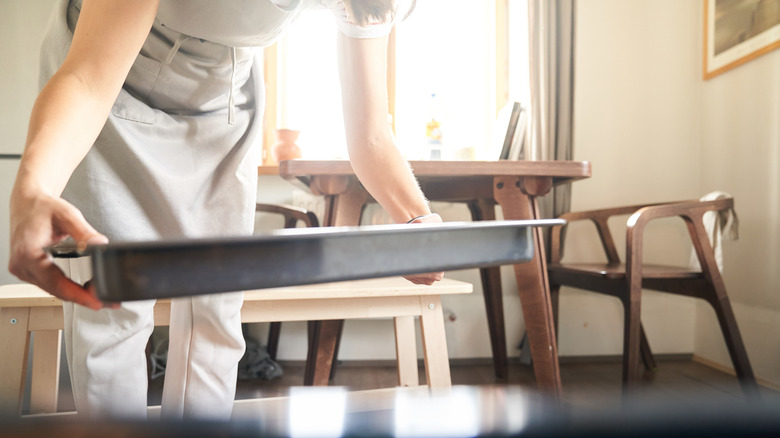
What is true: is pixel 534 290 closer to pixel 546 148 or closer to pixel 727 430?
pixel 546 148

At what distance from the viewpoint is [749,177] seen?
83.4 inches

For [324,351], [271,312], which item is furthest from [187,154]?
[324,351]

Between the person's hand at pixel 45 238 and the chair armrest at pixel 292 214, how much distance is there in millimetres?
1632

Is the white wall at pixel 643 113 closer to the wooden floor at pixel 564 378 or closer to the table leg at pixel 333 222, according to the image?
the wooden floor at pixel 564 378

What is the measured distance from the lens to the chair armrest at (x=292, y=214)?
2043 mm

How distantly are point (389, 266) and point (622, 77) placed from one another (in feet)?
8.53

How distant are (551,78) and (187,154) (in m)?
2.04

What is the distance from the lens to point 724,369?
2.21m

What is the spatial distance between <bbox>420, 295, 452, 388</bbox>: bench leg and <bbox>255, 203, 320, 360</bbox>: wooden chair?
3.09 ft

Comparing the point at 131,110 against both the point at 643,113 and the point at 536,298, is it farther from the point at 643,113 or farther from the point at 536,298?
the point at 643,113

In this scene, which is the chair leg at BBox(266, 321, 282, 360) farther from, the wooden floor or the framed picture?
the framed picture

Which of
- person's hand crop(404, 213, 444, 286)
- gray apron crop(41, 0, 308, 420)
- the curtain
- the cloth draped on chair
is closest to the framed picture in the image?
the curtain

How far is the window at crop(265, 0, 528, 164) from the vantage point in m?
2.62

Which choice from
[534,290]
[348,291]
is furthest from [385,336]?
[348,291]
